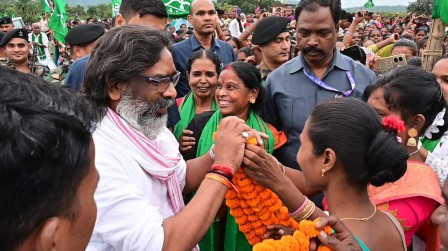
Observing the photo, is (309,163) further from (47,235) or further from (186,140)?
(47,235)

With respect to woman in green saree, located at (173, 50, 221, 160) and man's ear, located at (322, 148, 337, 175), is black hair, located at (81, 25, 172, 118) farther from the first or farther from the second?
woman in green saree, located at (173, 50, 221, 160)

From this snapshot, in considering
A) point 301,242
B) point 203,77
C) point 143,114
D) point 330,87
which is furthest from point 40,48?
point 301,242

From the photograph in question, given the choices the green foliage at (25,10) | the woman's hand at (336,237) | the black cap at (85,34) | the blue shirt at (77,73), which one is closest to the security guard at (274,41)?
the black cap at (85,34)

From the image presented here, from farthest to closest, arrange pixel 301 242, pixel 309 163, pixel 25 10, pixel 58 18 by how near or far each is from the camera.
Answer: pixel 25 10 → pixel 58 18 → pixel 309 163 → pixel 301 242

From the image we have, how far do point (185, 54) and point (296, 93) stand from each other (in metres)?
1.85

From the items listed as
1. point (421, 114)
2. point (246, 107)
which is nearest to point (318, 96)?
point (246, 107)

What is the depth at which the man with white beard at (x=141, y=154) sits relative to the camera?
5.45 feet

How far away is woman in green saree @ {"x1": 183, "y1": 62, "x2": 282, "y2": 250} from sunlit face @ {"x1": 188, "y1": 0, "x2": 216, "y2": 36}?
172 centimetres

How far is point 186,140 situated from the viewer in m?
2.97

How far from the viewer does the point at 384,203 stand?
212 centimetres

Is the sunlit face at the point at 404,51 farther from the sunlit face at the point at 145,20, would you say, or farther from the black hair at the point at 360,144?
the black hair at the point at 360,144

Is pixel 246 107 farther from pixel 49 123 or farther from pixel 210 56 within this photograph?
pixel 49 123

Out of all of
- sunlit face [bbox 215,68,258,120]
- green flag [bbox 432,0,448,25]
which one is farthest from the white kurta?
green flag [bbox 432,0,448,25]

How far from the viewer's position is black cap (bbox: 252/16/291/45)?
462cm
